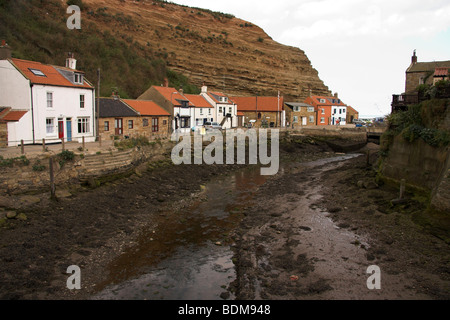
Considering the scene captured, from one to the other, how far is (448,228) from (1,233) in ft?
65.8

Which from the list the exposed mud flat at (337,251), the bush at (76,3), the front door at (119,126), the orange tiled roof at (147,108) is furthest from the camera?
the bush at (76,3)

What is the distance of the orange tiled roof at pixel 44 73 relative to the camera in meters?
24.6

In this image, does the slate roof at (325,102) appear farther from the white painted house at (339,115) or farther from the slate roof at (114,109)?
the slate roof at (114,109)

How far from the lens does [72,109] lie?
90.9 ft

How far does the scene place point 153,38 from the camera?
76.1m

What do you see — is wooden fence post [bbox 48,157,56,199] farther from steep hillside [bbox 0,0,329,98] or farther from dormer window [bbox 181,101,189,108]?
dormer window [bbox 181,101,189,108]

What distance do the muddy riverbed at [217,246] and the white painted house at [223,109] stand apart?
101ft

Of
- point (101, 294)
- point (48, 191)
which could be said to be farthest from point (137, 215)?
point (101, 294)

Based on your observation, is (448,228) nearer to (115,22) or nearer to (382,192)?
(382,192)

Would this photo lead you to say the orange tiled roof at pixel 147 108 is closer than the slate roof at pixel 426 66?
Yes

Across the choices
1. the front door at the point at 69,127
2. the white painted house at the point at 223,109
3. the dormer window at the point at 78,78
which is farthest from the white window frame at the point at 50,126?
the white painted house at the point at 223,109

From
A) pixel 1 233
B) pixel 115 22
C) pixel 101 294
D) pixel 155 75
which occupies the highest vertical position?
pixel 115 22

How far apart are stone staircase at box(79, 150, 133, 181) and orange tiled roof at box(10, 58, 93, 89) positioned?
23.3 ft
